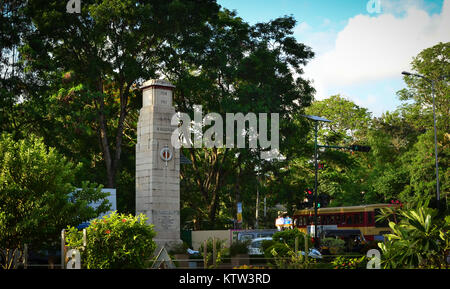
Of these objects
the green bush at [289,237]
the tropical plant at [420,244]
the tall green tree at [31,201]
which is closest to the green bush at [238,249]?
the green bush at [289,237]

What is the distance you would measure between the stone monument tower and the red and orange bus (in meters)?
17.9

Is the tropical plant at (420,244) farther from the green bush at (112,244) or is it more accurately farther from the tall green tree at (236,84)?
the tall green tree at (236,84)

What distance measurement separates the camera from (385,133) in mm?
69375

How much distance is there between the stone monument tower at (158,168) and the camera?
32.2 meters

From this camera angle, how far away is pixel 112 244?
1593cm

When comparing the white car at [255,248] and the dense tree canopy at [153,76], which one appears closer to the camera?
the white car at [255,248]

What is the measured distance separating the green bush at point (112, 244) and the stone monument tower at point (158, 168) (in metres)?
15.7

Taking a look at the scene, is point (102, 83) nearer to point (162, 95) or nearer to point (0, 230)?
point (162, 95)

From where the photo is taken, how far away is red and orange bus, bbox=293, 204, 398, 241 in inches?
1828

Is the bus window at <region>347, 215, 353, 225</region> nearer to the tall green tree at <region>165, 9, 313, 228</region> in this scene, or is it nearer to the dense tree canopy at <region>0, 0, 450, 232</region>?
the dense tree canopy at <region>0, 0, 450, 232</region>

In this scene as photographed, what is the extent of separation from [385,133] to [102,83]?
1464 inches

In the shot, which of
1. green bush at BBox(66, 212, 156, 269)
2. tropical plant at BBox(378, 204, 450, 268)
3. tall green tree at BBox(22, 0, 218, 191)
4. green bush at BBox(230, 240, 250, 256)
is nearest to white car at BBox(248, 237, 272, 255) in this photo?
green bush at BBox(230, 240, 250, 256)
